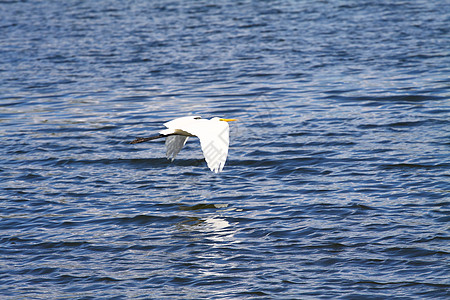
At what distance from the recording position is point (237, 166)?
31.0 feet

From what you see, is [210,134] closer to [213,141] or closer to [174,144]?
[213,141]

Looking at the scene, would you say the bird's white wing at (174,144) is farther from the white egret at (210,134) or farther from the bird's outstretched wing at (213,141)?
the bird's outstretched wing at (213,141)

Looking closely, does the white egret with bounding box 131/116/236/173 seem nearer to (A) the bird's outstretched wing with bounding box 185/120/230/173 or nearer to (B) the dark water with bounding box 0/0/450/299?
(A) the bird's outstretched wing with bounding box 185/120/230/173

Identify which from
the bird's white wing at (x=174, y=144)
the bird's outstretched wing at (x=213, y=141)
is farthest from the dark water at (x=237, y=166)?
the bird's outstretched wing at (x=213, y=141)

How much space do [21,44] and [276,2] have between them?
27.9 ft

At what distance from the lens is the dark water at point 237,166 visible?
627 centimetres

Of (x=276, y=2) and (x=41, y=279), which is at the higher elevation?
(x=276, y=2)

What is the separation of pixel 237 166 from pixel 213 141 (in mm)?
1618

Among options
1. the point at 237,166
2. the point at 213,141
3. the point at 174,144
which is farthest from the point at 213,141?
the point at 174,144

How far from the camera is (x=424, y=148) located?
9609 mm

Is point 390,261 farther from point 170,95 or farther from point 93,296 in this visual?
point 170,95

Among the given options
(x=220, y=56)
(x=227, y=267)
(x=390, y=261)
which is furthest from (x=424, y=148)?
(x=220, y=56)

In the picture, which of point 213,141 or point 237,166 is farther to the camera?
point 237,166

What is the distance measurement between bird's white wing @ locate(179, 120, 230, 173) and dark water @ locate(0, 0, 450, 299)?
1.91ft
